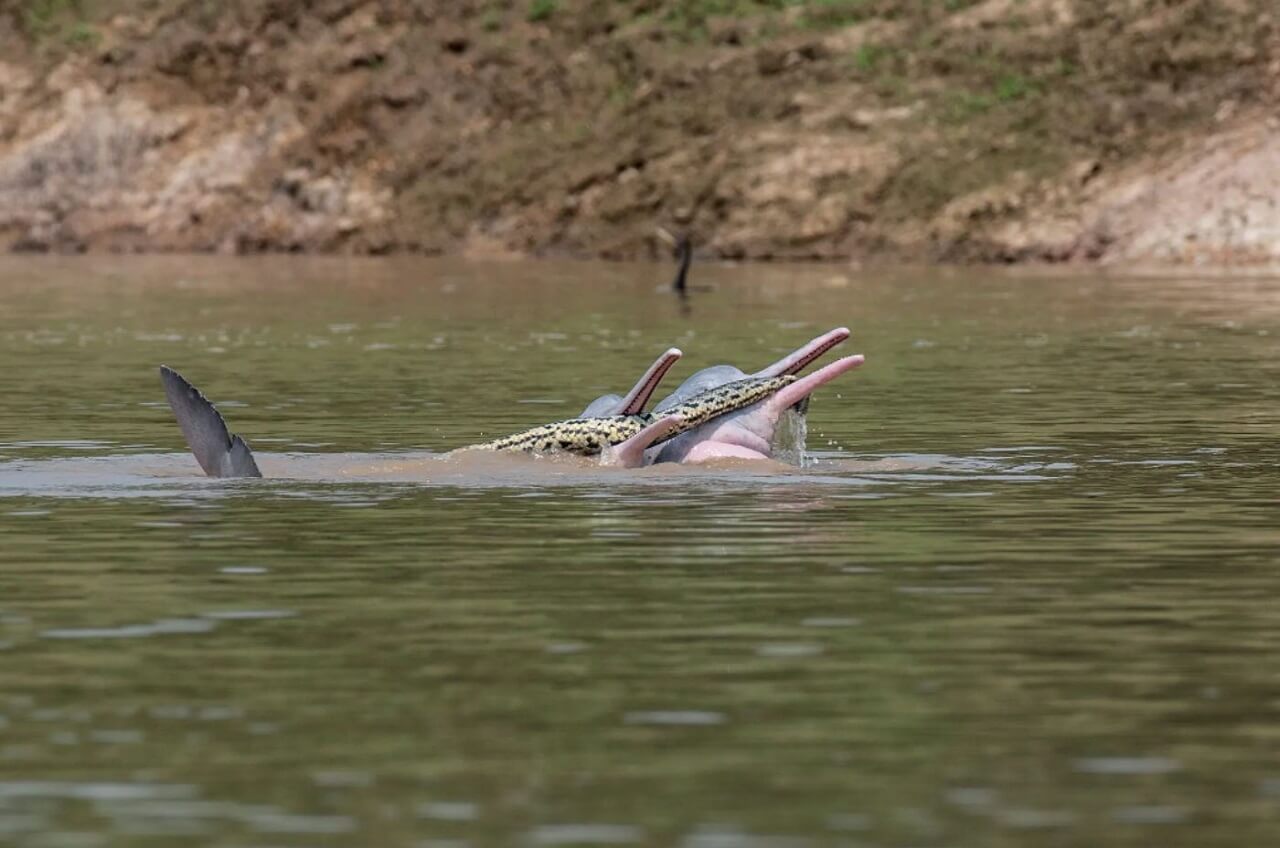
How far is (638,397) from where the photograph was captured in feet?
77.1

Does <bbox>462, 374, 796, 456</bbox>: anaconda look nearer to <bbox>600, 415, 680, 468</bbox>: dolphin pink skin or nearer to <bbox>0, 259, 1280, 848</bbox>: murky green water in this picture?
<bbox>600, 415, 680, 468</bbox>: dolphin pink skin

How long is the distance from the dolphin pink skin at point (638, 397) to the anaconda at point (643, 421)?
0.35 feet

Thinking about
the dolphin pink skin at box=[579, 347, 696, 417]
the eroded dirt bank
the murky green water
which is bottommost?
the murky green water

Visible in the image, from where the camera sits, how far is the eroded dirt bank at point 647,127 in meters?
82.5

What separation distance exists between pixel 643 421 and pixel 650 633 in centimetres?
872

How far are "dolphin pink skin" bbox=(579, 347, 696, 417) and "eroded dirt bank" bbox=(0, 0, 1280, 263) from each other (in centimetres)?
5213

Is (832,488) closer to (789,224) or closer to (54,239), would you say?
(789,224)

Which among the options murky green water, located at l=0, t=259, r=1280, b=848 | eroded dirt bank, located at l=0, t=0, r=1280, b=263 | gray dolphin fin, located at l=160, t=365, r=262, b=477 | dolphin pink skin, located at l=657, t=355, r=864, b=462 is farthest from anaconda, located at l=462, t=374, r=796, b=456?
eroded dirt bank, located at l=0, t=0, r=1280, b=263

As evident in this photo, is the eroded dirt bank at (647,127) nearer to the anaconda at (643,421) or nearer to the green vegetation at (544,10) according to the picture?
the green vegetation at (544,10)

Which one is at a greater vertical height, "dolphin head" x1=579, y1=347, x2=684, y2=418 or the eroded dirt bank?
the eroded dirt bank

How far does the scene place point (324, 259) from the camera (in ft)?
296

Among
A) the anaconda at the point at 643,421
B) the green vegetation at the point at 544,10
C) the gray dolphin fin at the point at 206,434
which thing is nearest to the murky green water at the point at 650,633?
the gray dolphin fin at the point at 206,434

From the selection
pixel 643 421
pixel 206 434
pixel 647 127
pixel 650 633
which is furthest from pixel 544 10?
pixel 650 633

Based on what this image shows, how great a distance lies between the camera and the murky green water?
1067cm
